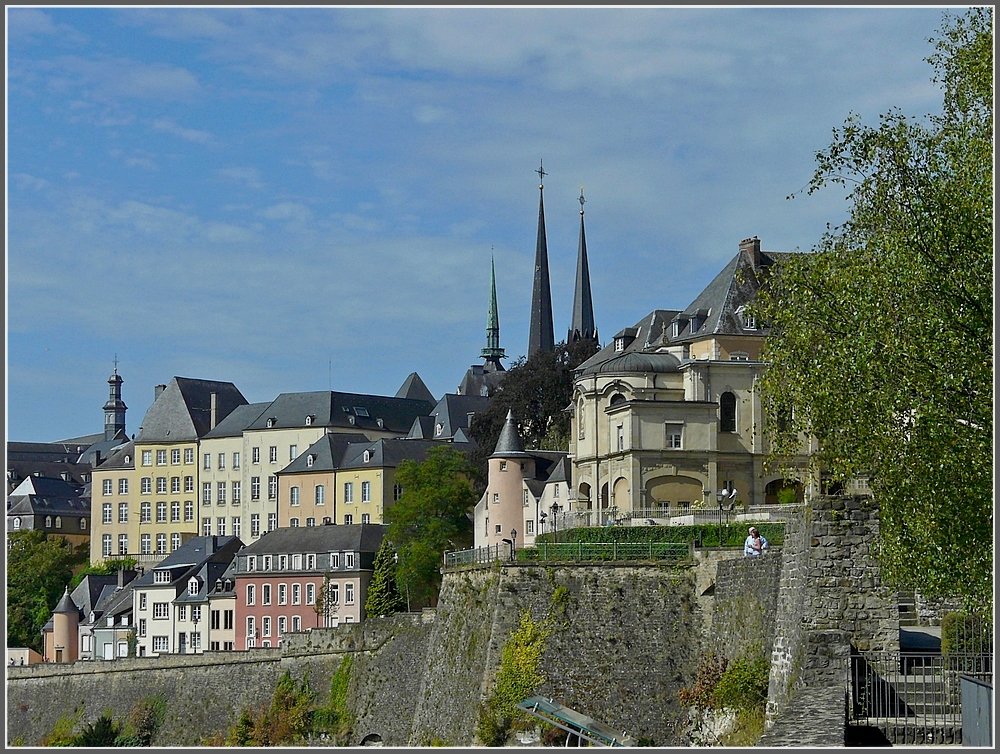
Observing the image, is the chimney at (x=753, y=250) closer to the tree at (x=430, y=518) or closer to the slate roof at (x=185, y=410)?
the tree at (x=430, y=518)

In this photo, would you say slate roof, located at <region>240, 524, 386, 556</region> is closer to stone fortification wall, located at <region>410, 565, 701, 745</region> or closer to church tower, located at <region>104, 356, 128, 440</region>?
stone fortification wall, located at <region>410, 565, 701, 745</region>

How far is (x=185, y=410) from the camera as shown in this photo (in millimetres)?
124062

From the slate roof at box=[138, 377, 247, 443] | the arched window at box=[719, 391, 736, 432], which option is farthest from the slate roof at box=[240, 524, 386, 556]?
the slate roof at box=[138, 377, 247, 443]

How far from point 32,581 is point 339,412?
22.4 m

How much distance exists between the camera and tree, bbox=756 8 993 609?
21.6 meters

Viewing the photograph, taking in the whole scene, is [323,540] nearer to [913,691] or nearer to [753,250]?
[753,250]

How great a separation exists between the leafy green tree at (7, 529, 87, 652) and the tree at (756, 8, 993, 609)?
81.9m

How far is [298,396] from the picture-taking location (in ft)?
396

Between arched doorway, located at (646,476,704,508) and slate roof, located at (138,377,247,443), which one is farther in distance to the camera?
slate roof, located at (138,377,247,443)

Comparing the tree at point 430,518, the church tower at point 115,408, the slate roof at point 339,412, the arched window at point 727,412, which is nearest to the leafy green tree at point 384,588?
the tree at point 430,518

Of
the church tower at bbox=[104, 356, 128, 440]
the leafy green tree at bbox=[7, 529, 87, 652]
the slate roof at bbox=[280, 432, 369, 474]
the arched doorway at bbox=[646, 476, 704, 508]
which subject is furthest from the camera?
the church tower at bbox=[104, 356, 128, 440]

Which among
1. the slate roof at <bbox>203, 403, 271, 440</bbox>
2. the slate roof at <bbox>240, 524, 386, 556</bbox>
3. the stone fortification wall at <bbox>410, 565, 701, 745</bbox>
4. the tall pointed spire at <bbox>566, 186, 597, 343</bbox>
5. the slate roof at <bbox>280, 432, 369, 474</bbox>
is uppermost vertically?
the tall pointed spire at <bbox>566, 186, 597, 343</bbox>

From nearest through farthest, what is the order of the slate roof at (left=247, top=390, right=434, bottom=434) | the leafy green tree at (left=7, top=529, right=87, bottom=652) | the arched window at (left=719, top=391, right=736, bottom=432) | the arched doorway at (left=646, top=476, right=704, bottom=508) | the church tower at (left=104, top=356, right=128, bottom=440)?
the arched doorway at (left=646, top=476, right=704, bottom=508) < the arched window at (left=719, top=391, right=736, bottom=432) < the leafy green tree at (left=7, top=529, right=87, bottom=652) < the slate roof at (left=247, top=390, right=434, bottom=434) < the church tower at (left=104, top=356, right=128, bottom=440)

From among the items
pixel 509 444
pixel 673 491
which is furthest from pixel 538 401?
pixel 673 491
